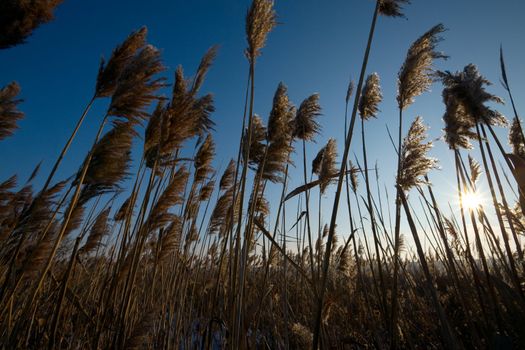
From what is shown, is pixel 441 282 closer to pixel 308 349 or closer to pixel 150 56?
pixel 308 349

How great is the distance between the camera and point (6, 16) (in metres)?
2.36

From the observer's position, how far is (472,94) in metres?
3.06

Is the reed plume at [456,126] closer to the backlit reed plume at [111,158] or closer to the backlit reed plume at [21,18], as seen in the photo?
the backlit reed plume at [111,158]

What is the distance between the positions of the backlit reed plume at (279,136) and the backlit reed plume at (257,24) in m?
0.69

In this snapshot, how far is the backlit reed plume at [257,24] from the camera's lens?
217 centimetres

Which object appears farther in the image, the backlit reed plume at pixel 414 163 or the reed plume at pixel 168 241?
the reed plume at pixel 168 241

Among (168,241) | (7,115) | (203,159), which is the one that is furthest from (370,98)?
(7,115)

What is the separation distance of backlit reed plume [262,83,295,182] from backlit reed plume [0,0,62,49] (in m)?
2.26

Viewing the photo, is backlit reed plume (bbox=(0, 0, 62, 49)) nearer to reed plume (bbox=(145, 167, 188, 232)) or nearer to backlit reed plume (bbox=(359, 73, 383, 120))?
reed plume (bbox=(145, 167, 188, 232))

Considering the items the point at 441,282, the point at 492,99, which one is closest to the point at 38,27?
the point at 492,99

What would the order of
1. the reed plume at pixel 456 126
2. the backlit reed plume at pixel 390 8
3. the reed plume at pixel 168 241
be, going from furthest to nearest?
1. the reed plume at pixel 168 241
2. the reed plume at pixel 456 126
3. the backlit reed plume at pixel 390 8

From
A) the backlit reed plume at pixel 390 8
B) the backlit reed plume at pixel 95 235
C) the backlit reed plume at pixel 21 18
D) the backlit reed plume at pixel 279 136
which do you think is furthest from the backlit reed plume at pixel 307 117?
the backlit reed plume at pixel 95 235

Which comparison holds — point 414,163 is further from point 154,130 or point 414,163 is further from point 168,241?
point 168,241

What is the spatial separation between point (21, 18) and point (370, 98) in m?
3.65
